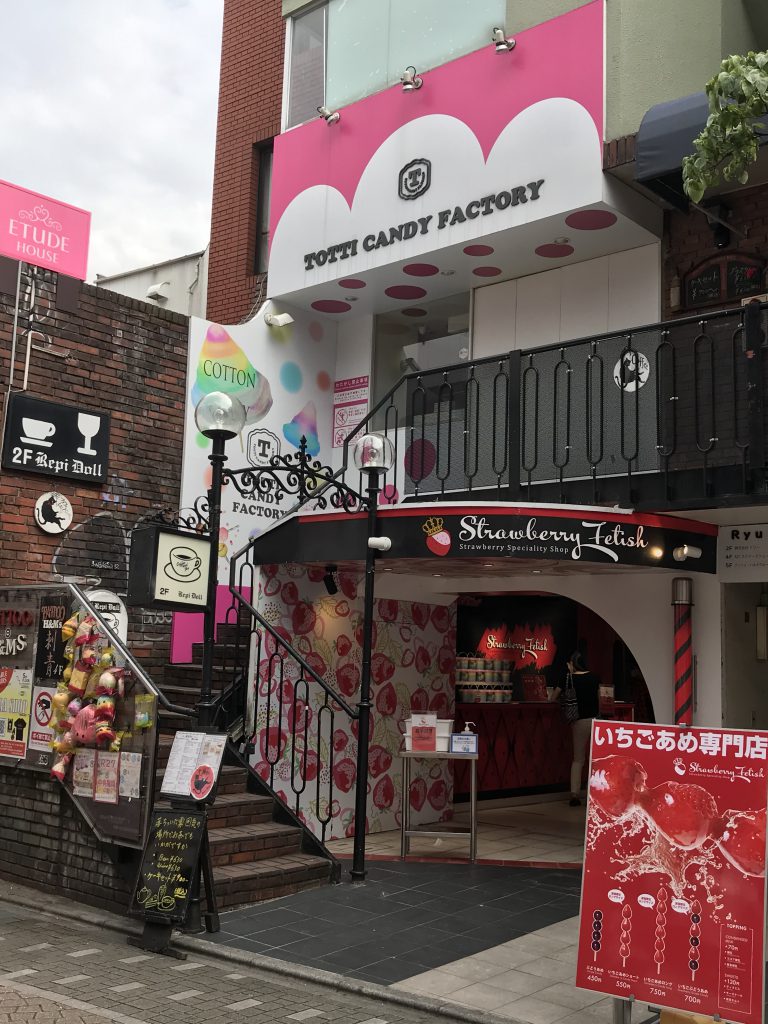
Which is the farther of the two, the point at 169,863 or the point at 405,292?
the point at 405,292

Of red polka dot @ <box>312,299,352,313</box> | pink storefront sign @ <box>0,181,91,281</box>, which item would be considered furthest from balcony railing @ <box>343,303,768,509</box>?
pink storefront sign @ <box>0,181,91,281</box>

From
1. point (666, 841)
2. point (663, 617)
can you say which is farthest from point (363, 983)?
point (663, 617)

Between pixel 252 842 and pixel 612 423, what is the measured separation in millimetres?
4493

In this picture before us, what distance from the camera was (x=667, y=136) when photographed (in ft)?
29.0

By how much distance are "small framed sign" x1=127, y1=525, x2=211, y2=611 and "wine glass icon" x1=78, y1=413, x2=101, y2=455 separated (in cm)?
309

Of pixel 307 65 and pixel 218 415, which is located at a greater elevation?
pixel 307 65

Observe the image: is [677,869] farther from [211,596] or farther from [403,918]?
[211,596]

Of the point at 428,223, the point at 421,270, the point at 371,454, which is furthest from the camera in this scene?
the point at 421,270

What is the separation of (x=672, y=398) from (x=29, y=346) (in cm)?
576

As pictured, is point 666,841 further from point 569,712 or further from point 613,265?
point 569,712

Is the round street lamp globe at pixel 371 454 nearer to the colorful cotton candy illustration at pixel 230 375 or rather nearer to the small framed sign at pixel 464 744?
the small framed sign at pixel 464 744

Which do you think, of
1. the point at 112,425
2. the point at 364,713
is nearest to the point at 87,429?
the point at 112,425

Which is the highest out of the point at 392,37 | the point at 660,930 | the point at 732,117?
the point at 392,37

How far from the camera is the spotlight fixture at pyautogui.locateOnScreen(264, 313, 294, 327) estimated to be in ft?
40.2
